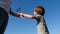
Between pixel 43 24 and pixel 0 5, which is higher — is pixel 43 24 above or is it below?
below

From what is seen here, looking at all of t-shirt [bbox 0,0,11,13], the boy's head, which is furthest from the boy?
t-shirt [bbox 0,0,11,13]

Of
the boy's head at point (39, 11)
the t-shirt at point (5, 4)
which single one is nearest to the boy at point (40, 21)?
the boy's head at point (39, 11)

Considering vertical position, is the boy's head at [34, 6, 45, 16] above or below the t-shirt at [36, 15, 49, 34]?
above

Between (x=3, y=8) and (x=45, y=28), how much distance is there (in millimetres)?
2011

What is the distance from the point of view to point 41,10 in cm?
547

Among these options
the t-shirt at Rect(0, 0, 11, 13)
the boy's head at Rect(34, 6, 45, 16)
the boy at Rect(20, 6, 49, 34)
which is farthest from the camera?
the boy's head at Rect(34, 6, 45, 16)

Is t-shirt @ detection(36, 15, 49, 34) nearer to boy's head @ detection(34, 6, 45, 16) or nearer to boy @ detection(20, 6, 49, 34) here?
boy @ detection(20, 6, 49, 34)

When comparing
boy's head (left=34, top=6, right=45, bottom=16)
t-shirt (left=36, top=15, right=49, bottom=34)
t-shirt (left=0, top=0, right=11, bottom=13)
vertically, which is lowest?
t-shirt (left=36, top=15, right=49, bottom=34)

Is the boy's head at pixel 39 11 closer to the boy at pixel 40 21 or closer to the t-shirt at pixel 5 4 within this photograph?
the boy at pixel 40 21

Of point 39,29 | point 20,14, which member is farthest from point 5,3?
point 39,29

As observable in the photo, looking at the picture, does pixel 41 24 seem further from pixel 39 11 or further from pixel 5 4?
pixel 5 4

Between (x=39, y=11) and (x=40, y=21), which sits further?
(x=39, y=11)

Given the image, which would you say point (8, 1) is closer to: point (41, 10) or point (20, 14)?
point (20, 14)

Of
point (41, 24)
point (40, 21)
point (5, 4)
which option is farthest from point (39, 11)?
point (5, 4)
